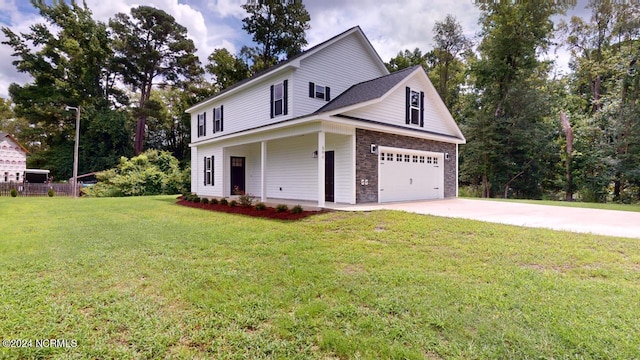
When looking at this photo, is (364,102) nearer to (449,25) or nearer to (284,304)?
(284,304)

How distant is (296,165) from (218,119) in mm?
6943

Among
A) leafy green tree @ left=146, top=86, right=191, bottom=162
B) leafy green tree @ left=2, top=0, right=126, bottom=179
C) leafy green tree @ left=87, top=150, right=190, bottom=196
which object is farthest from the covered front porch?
leafy green tree @ left=2, top=0, right=126, bottom=179

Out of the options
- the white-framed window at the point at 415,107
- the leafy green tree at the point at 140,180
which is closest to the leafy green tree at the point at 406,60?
the white-framed window at the point at 415,107

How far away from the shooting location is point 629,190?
60.1 feet

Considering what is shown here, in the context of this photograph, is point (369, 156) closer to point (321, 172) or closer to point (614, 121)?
point (321, 172)

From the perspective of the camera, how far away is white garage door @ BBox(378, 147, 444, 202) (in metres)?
12.2

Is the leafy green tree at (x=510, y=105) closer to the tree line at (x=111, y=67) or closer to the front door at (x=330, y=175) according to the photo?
the front door at (x=330, y=175)

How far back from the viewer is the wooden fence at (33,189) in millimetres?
20922

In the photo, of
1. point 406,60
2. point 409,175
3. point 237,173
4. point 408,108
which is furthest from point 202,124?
point 406,60

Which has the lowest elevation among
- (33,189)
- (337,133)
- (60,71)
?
(33,189)

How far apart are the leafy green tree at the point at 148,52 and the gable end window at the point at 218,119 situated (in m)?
17.3

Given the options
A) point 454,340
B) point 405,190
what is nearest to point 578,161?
point 405,190

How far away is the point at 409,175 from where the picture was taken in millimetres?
13273

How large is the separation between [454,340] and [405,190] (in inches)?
429
